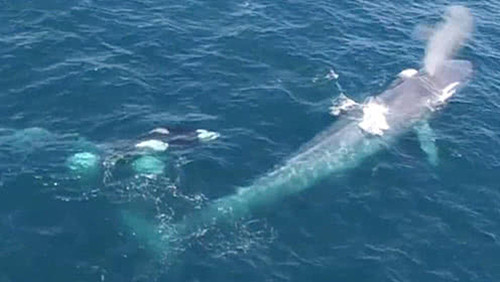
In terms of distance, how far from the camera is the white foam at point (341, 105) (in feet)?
285

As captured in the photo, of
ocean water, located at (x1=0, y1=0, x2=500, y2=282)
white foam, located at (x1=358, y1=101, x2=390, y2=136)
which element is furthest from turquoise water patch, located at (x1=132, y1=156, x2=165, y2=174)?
white foam, located at (x1=358, y1=101, x2=390, y2=136)

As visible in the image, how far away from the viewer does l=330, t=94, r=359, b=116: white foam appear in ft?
285

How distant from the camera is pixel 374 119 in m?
86.8

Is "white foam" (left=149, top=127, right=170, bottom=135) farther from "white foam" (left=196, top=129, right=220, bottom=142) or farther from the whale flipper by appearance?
the whale flipper

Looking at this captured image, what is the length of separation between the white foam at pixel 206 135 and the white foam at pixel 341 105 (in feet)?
44.4

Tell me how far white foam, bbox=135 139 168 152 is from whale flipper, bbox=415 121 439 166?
26.9 metres

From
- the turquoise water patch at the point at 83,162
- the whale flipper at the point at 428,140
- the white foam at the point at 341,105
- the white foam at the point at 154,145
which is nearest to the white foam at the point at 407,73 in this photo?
the whale flipper at the point at 428,140

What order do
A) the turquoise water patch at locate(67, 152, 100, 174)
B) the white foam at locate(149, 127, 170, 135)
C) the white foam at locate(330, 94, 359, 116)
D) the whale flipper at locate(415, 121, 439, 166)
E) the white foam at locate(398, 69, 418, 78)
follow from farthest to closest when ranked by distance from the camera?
the white foam at locate(398, 69, 418, 78) → the white foam at locate(330, 94, 359, 116) → the whale flipper at locate(415, 121, 439, 166) → the white foam at locate(149, 127, 170, 135) → the turquoise water patch at locate(67, 152, 100, 174)

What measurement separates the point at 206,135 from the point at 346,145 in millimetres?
14516

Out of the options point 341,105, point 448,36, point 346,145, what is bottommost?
point 346,145

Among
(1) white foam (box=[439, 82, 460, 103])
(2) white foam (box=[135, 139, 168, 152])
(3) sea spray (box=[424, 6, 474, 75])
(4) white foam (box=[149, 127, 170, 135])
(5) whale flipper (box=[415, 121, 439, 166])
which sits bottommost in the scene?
(2) white foam (box=[135, 139, 168, 152])

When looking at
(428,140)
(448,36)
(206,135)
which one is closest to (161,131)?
(206,135)

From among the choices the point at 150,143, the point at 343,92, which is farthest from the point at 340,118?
the point at 150,143

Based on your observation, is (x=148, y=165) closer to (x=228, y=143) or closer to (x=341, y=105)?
(x=228, y=143)
